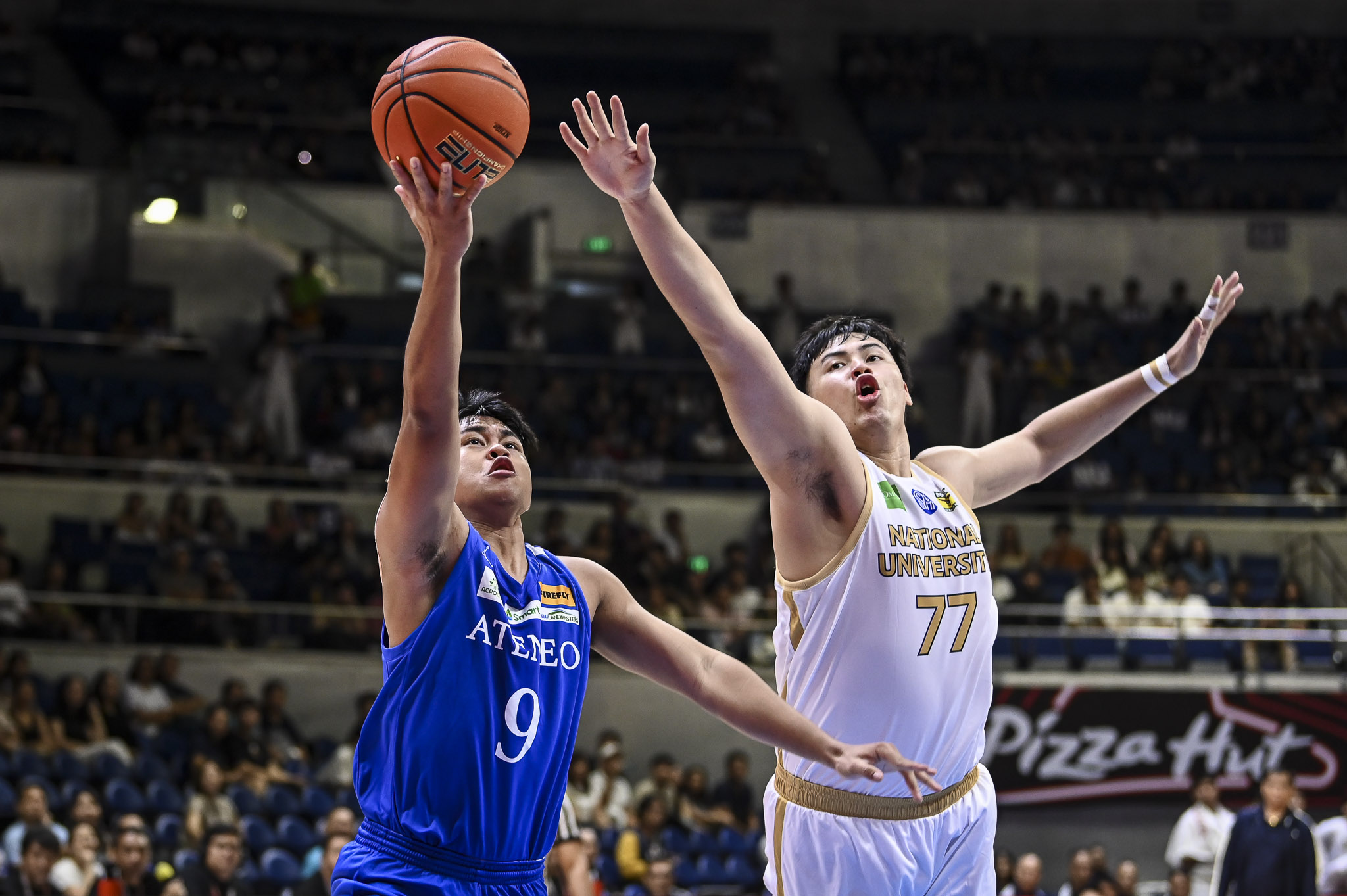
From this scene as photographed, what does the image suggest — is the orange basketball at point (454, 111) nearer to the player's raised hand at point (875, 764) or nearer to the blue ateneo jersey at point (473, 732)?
the blue ateneo jersey at point (473, 732)

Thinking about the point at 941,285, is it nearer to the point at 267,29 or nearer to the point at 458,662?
the point at 267,29

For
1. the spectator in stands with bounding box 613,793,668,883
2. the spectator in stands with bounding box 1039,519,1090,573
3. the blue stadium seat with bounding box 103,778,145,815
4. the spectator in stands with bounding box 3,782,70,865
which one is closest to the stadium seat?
the blue stadium seat with bounding box 103,778,145,815

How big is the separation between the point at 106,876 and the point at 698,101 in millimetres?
17181

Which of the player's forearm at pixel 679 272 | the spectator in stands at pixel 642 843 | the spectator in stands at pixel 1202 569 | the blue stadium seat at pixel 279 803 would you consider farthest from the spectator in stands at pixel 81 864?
the spectator in stands at pixel 1202 569

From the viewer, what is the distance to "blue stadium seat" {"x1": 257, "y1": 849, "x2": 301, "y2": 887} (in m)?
11.8

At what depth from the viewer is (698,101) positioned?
976 inches

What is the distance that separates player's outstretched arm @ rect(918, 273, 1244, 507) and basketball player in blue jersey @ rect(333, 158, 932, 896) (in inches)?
53.4

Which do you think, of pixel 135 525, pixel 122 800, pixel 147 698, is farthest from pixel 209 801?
pixel 135 525

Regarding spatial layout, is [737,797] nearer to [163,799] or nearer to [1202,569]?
[163,799]

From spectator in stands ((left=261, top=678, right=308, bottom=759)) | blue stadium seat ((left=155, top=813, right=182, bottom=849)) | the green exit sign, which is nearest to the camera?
blue stadium seat ((left=155, top=813, right=182, bottom=849))

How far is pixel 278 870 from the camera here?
11.9 m

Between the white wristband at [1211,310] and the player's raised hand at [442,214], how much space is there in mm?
3057

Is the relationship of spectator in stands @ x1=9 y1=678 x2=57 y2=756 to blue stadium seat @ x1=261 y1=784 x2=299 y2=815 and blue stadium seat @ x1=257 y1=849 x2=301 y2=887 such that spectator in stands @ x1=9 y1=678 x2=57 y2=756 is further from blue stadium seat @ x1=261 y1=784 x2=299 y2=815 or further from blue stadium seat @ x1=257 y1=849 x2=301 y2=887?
blue stadium seat @ x1=257 y1=849 x2=301 y2=887

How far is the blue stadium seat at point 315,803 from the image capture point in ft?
42.7
